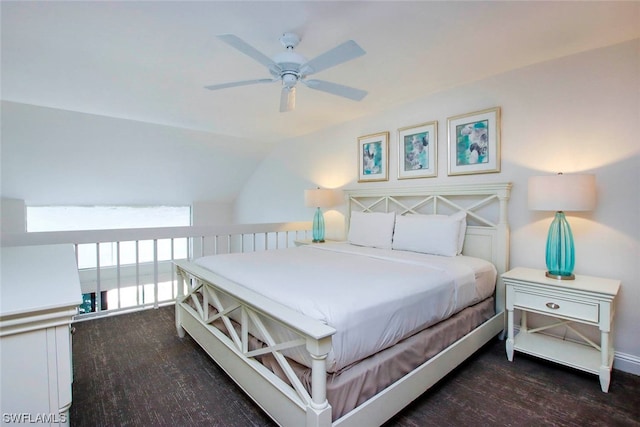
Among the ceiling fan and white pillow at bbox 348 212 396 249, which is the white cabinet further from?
white pillow at bbox 348 212 396 249

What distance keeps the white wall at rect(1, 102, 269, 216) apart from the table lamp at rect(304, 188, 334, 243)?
6.55 feet

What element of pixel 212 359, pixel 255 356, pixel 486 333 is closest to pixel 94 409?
pixel 212 359

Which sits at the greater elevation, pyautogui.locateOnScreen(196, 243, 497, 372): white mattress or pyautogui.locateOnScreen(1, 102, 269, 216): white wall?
pyautogui.locateOnScreen(1, 102, 269, 216): white wall

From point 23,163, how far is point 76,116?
116 cm

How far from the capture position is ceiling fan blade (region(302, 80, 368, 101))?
7.26ft

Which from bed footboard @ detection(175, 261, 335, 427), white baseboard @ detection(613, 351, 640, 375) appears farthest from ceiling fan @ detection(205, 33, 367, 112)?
white baseboard @ detection(613, 351, 640, 375)

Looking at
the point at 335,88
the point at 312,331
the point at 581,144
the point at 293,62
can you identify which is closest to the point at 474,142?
the point at 581,144

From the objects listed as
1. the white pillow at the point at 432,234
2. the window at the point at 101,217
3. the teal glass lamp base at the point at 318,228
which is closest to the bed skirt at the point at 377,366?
the white pillow at the point at 432,234

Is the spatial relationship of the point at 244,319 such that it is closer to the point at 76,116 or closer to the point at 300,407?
the point at 300,407

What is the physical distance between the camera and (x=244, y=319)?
1788mm

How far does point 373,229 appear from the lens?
3.38m

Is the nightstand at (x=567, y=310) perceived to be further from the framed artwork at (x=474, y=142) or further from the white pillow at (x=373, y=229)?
the white pillow at (x=373, y=229)

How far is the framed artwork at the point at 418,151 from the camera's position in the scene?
335 centimetres

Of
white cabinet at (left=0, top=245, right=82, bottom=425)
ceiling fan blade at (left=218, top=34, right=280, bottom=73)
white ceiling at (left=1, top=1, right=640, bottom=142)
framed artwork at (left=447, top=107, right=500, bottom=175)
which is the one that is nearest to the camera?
white cabinet at (left=0, top=245, right=82, bottom=425)
